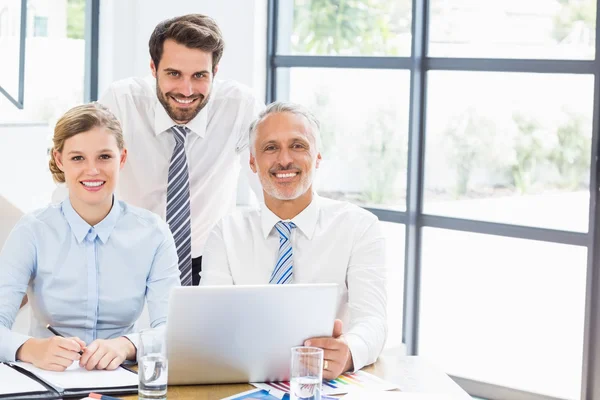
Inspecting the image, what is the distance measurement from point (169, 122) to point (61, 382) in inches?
47.5

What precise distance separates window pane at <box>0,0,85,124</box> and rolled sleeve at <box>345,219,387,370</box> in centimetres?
276

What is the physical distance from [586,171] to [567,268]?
0.43 metres

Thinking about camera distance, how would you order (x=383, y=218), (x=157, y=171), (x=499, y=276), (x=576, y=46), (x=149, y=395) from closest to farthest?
1. (x=149, y=395)
2. (x=157, y=171)
3. (x=576, y=46)
4. (x=499, y=276)
5. (x=383, y=218)

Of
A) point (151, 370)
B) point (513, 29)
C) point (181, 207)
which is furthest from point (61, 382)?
point (513, 29)

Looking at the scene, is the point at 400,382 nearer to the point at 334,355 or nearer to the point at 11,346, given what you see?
the point at 334,355

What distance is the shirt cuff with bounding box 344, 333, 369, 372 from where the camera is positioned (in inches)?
78.6

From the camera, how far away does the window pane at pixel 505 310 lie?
12.8 feet

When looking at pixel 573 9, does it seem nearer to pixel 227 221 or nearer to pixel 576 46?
pixel 576 46

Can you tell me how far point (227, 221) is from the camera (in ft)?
7.99

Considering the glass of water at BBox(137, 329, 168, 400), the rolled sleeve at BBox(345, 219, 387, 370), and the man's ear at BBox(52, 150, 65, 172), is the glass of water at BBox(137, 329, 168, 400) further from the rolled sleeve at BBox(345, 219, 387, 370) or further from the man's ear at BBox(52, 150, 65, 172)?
the man's ear at BBox(52, 150, 65, 172)

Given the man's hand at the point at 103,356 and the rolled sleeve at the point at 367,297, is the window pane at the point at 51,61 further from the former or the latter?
the man's hand at the point at 103,356

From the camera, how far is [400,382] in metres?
1.94

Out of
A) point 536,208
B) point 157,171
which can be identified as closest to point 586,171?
point 536,208

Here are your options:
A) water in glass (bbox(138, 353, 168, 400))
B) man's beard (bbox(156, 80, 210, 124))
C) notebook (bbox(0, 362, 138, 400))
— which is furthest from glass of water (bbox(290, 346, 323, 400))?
man's beard (bbox(156, 80, 210, 124))
